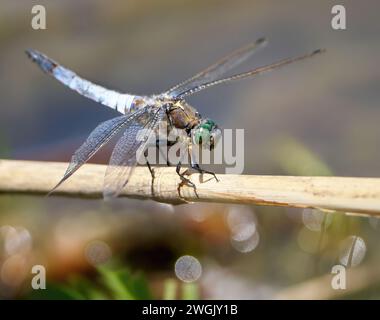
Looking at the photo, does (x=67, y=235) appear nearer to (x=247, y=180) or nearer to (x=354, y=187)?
(x=247, y=180)

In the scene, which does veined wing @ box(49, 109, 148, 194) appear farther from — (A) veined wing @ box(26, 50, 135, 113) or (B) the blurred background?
(B) the blurred background

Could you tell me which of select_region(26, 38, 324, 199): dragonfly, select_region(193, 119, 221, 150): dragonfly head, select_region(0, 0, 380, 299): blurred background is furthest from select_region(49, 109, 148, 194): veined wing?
select_region(0, 0, 380, 299): blurred background

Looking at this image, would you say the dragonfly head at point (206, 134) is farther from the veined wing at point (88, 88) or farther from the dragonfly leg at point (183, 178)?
the veined wing at point (88, 88)

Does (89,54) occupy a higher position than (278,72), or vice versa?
(89,54)

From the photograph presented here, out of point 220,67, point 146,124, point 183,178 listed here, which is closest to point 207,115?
point 220,67

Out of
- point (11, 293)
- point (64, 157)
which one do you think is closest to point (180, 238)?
point (11, 293)

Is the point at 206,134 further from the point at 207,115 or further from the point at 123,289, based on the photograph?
the point at 207,115
